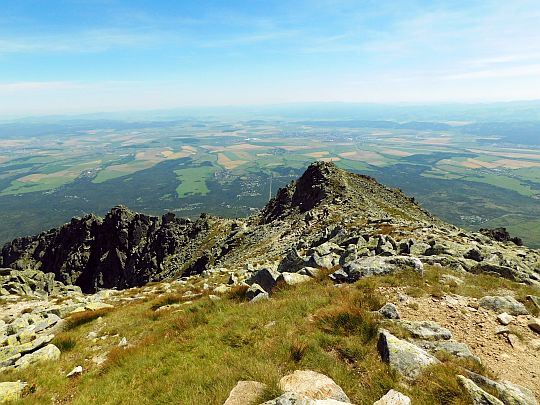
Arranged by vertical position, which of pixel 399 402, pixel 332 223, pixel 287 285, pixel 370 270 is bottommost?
pixel 332 223

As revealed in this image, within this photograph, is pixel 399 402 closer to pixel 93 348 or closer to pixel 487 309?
pixel 487 309

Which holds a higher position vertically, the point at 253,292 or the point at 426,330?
the point at 426,330

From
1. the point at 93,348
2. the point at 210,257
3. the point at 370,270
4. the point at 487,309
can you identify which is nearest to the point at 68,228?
the point at 210,257

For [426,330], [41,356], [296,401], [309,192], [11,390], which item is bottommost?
[309,192]

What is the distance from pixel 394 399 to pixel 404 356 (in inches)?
75.0

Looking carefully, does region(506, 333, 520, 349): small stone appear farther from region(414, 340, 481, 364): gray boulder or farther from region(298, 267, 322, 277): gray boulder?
region(298, 267, 322, 277): gray boulder

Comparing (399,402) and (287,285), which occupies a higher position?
(399,402)

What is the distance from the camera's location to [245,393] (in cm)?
918

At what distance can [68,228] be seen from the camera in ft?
294

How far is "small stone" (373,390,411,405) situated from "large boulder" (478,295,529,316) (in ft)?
25.7

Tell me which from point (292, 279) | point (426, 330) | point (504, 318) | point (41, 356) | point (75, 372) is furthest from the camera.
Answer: point (292, 279)

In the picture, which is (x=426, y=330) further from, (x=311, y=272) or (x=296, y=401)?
(x=311, y=272)

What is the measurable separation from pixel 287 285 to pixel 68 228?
90.4m

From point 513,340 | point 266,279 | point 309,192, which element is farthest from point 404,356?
point 309,192
